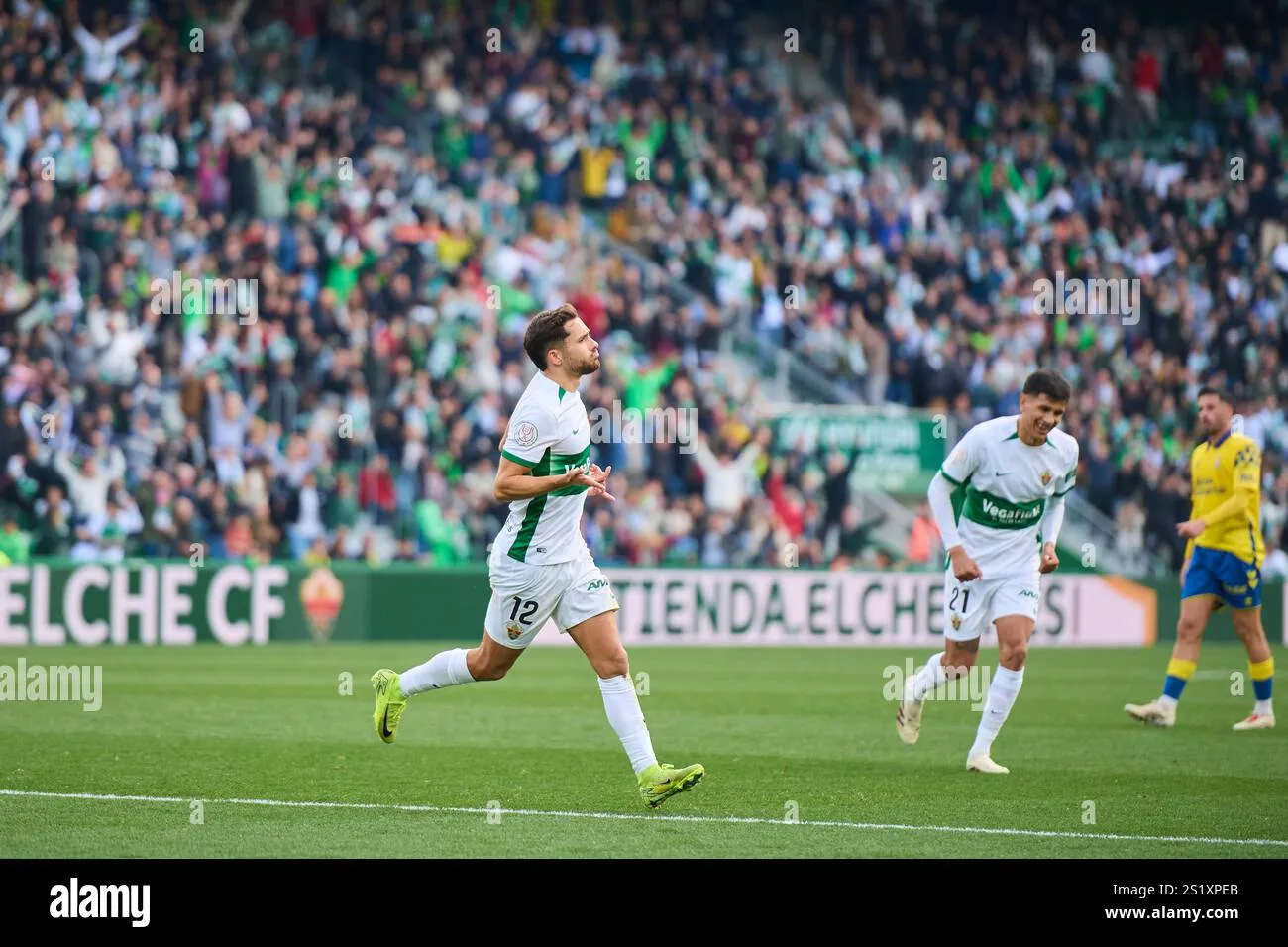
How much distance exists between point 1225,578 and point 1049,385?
376 cm

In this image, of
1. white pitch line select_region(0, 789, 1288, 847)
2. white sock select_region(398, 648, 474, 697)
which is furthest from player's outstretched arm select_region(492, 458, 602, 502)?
white pitch line select_region(0, 789, 1288, 847)

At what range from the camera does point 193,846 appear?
793cm

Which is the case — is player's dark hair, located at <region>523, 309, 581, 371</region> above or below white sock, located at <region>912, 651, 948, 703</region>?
above

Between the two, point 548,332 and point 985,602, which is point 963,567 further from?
point 548,332

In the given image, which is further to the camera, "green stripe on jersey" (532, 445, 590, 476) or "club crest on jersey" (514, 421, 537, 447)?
"green stripe on jersey" (532, 445, 590, 476)

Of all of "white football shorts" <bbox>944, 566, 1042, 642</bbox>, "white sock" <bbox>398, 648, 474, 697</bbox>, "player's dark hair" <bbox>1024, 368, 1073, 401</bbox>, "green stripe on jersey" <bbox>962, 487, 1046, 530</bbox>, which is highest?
"player's dark hair" <bbox>1024, 368, 1073, 401</bbox>

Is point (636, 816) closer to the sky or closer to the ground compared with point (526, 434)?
closer to the ground

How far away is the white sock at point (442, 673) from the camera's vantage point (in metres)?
10.1

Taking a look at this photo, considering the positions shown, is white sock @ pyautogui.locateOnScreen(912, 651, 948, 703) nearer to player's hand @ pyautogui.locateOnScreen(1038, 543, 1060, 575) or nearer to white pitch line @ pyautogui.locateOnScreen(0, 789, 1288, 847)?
player's hand @ pyautogui.locateOnScreen(1038, 543, 1060, 575)

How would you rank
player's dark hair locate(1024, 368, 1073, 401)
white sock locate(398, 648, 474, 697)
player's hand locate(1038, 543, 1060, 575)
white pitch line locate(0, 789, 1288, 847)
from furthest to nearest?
player's hand locate(1038, 543, 1060, 575), player's dark hair locate(1024, 368, 1073, 401), white sock locate(398, 648, 474, 697), white pitch line locate(0, 789, 1288, 847)

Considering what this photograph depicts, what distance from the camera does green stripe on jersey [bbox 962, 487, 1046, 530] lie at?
1156 centimetres

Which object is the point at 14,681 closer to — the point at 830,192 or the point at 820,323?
the point at 820,323

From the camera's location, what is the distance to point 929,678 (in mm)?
11805

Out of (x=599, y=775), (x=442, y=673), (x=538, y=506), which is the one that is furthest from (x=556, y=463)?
(x=599, y=775)
